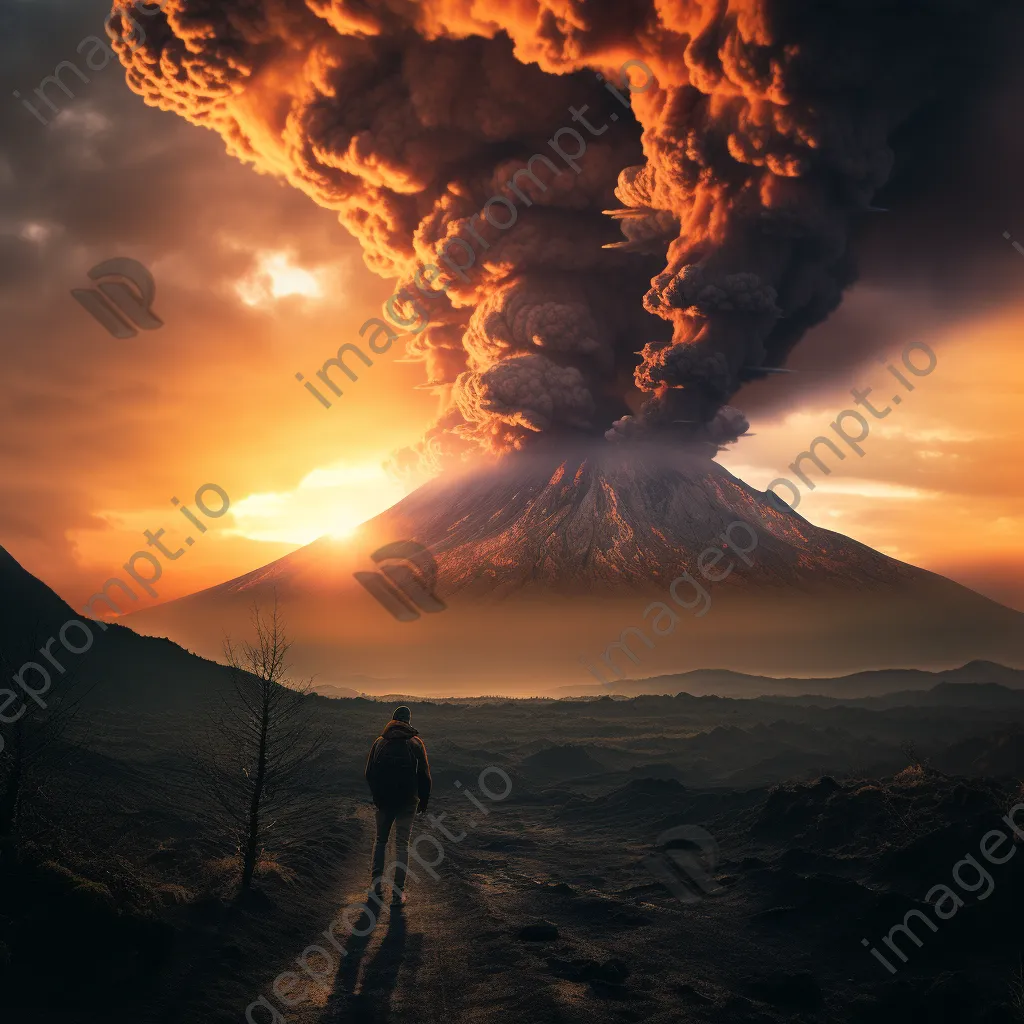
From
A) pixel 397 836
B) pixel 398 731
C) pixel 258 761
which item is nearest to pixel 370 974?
pixel 397 836

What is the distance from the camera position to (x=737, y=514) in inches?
4471

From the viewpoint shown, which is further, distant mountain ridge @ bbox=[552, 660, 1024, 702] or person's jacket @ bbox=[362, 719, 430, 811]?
distant mountain ridge @ bbox=[552, 660, 1024, 702]

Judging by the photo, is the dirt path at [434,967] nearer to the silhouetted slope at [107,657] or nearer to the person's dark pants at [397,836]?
the person's dark pants at [397,836]

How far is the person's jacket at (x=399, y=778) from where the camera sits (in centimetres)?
963

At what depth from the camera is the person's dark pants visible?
9758 millimetres

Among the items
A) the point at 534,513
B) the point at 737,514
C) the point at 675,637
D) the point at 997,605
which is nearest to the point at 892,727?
the point at 534,513

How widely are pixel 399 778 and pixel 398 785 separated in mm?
83

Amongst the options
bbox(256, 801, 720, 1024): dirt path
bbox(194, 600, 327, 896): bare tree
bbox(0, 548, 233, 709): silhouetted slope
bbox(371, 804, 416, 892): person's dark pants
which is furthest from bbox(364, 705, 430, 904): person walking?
bbox(0, 548, 233, 709): silhouetted slope

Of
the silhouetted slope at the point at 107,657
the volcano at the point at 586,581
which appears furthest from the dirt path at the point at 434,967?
the volcano at the point at 586,581

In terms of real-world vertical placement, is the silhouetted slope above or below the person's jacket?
above

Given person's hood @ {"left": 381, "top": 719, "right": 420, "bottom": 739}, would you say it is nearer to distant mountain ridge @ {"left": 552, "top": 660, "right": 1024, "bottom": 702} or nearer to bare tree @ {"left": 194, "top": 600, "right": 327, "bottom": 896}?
bare tree @ {"left": 194, "top": 600, "right": 327, "bottom": 896}

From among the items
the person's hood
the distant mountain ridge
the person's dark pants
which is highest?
the distant mountain ridge

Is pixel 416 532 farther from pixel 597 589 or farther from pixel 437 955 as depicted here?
pixel 437 955

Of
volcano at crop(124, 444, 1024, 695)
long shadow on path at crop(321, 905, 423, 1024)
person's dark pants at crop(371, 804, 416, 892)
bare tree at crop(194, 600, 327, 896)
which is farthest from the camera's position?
volcano at crop(124, 444, 1024, 695)
